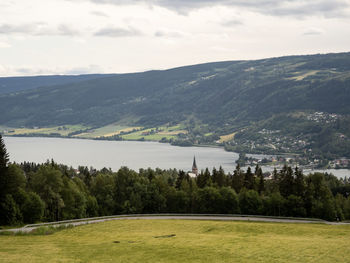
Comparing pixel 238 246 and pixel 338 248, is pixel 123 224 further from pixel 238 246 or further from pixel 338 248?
pixel 338 248

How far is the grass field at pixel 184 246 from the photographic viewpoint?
2650 centimetres

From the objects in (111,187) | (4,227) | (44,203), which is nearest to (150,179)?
(111,187)

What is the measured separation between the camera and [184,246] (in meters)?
30.2

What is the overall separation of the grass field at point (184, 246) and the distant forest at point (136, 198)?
10.7 meters

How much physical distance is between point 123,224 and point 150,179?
2339 cm

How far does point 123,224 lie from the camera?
46.6 metres

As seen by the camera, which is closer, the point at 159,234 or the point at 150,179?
the point at 159,234

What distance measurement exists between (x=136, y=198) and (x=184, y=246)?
33.3 meters

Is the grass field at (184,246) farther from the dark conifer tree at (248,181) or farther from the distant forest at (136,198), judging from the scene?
the dark conifer tree at (248,181)

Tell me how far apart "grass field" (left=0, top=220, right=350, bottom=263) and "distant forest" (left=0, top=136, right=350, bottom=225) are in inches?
420

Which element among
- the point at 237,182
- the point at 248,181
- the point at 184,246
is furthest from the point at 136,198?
the point at 184,246

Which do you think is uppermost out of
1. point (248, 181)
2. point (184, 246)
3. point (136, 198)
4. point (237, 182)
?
point (184, 246)

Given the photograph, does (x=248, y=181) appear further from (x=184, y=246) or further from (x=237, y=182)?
(x=184, y=246)

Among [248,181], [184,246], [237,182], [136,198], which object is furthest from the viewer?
[237,182]
